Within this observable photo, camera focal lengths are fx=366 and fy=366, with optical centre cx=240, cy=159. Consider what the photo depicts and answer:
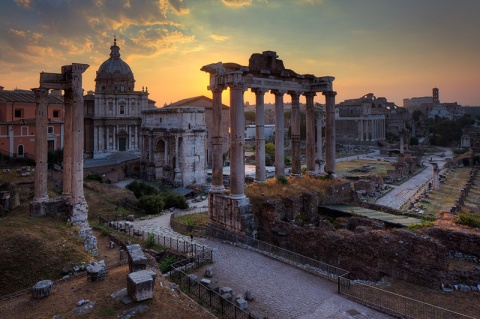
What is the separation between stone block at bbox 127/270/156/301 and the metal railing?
6086mm

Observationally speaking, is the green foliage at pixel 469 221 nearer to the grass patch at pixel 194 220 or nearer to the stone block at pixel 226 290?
the stone block at pixel 226 290

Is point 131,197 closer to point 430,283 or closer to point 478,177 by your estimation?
point 430,283

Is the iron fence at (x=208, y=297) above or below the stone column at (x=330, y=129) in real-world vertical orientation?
below

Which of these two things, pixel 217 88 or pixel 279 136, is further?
pixel 279 136

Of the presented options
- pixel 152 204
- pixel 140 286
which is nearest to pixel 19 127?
pixel 152 204

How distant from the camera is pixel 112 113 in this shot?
52250 mm

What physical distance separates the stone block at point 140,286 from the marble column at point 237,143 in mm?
8443

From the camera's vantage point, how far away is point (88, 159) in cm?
5012

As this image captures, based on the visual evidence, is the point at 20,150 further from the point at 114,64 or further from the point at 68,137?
the point at 68,137

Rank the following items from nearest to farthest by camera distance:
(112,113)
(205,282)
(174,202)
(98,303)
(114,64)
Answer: (98,303) < (205,282) < (174,202) < (112,113) < (114,64)

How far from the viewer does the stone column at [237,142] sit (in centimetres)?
1736

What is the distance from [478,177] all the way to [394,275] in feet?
137

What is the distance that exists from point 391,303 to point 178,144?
3397cm

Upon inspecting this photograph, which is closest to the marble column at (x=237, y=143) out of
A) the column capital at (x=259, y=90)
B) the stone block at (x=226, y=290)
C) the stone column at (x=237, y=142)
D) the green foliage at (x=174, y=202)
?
the stone column at (x=237, y=142)
